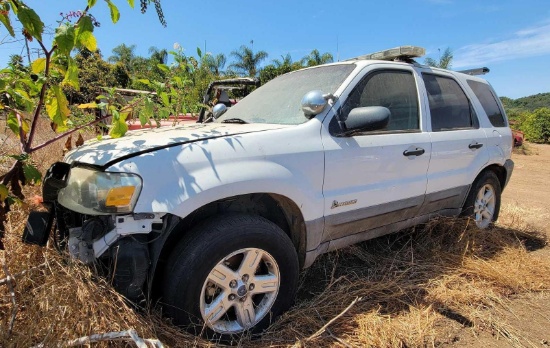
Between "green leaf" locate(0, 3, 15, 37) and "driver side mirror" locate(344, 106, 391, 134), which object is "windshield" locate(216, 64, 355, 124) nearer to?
"driver side mirror" locate(344, 106, 391, 134)

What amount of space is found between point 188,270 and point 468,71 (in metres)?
3.99

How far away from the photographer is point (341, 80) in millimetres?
3012

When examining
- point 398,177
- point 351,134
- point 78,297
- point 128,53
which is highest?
point 128,53

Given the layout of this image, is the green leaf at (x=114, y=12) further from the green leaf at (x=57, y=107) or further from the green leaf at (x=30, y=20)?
the green leaf at (x=57, y=107)

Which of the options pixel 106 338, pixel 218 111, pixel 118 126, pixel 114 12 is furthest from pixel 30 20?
pixel 218 111

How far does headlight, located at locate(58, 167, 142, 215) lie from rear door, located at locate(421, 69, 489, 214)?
2.48 meters

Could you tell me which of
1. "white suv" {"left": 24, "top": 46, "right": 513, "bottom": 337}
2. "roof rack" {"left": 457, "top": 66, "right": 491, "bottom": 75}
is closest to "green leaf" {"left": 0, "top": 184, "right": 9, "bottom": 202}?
"white suv" {"left": 24, "top": 46, "right": 513, "bottom": 337}

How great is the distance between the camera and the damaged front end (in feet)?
6.33

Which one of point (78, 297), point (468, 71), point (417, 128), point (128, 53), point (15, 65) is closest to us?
point (78, 297)

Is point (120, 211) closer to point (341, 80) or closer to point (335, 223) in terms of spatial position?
point (335, 223)

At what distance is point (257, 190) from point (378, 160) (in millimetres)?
1071

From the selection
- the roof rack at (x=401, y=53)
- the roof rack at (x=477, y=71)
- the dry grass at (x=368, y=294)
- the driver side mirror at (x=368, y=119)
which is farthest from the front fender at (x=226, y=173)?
the roof rack at (x=477, y=71)

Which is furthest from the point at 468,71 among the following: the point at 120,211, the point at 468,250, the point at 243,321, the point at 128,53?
the point at 128,53

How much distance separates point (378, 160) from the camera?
289 cm
